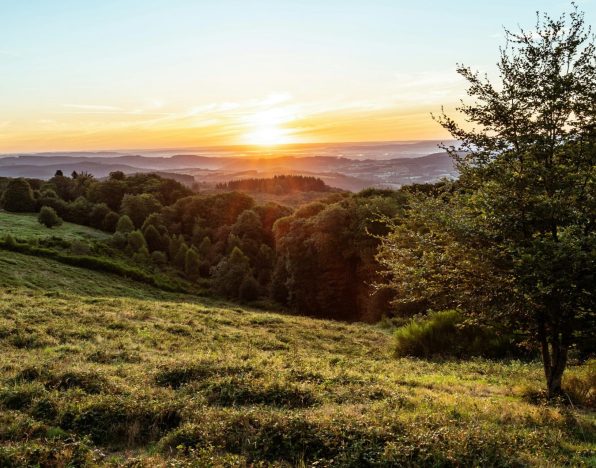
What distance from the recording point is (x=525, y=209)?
10188 mm

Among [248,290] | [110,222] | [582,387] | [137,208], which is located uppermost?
[137,208]

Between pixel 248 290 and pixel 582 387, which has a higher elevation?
pixel 582 387

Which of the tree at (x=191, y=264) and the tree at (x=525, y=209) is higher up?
→ the tree at (x=525, y=209)

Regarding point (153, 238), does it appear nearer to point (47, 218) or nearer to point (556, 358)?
point (47, 218)

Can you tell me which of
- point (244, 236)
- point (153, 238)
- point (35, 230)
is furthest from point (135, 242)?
point (244, 236)

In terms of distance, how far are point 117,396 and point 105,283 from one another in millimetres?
29037

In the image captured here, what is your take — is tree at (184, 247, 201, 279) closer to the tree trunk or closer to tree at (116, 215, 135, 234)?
tree at (116, 215, 135, 234)

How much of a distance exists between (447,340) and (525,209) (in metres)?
11.3

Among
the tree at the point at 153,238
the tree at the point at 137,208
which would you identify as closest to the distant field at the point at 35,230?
the tree at the point at 153,238

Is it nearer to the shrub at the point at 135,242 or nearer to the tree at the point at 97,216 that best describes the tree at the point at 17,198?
the tree at the point at 97,216

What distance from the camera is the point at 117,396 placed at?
9484mm

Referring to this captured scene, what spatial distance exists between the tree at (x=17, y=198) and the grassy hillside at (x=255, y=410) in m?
68.0

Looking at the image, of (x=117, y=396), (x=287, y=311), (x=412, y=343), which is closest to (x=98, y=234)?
(x=287, y=311)

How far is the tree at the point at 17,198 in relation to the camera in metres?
74.7
